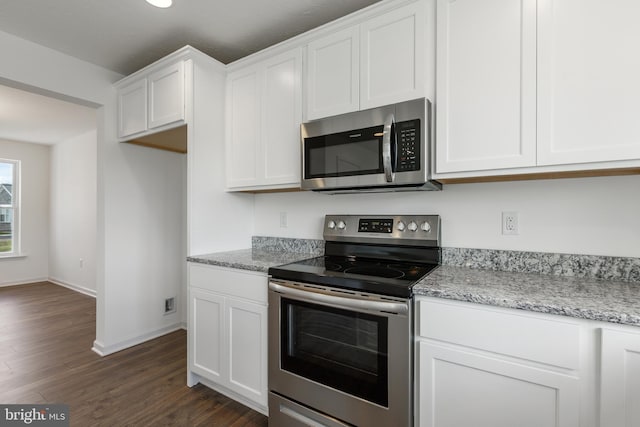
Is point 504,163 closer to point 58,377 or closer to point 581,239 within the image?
point 581,239

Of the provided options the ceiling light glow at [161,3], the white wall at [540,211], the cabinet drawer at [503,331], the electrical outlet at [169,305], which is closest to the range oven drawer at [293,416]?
the cabinet drawer at [503,331]

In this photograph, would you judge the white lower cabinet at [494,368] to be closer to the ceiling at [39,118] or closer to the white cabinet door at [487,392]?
the white cabinet door at [487,392]

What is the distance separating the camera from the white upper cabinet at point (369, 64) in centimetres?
159

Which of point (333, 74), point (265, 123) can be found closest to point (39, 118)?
point (265, 123)

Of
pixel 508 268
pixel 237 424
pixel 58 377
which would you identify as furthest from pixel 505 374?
pixel 58 377

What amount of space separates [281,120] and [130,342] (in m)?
2.45

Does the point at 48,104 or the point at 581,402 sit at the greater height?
the point at 48,104

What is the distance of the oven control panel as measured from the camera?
1.80m

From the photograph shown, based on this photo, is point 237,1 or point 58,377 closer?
point 237,1

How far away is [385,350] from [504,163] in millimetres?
977

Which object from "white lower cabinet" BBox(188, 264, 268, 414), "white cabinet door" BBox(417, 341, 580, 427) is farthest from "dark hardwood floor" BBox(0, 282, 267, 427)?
"white cabinet door" BBox(417, 341, 580, 427)

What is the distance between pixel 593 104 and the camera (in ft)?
4.00

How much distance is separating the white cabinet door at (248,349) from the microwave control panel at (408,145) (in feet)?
3.62

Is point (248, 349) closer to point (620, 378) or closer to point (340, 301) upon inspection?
point (340, 301)
